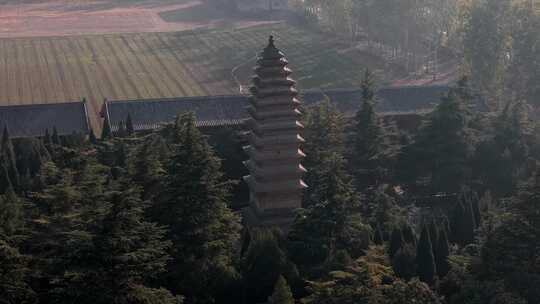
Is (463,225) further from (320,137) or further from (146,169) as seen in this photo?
(146,169)

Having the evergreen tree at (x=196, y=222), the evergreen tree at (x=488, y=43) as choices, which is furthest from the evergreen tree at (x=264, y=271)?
the evergreen tree at (x=488, y=43)

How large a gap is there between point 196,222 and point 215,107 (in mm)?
25847

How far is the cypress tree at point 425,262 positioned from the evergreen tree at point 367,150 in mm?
14415

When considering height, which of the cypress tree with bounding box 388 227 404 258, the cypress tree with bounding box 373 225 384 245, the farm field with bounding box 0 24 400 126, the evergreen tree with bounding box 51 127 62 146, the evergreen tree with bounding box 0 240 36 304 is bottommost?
the farm field with bounding box 0 24 400 126

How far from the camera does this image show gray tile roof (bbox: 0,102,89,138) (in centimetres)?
5534

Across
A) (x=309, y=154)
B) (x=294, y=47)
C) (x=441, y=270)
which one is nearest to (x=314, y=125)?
(x=309, y=154)

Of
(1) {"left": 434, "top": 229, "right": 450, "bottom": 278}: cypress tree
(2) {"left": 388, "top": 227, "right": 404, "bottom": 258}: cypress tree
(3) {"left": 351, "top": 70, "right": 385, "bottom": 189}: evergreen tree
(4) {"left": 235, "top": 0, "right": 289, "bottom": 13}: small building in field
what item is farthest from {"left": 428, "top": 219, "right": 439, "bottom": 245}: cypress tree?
(4) {"left": 235, "top": 0, "right": 289, "bottom": 13}: small building in field

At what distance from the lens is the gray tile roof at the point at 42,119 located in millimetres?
55344

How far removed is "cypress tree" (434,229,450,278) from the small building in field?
318 ft

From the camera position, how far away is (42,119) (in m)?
56.5

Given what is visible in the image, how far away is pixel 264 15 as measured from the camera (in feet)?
412

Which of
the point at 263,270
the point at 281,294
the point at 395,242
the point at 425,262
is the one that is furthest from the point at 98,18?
the point at 281,294

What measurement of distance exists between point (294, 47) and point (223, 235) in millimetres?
69537

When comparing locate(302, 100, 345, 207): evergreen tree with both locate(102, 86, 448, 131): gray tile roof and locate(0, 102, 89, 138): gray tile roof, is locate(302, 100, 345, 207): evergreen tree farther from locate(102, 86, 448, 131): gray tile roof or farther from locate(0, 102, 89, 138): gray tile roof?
locate(0, 102, 89, 138): gray tile roof
